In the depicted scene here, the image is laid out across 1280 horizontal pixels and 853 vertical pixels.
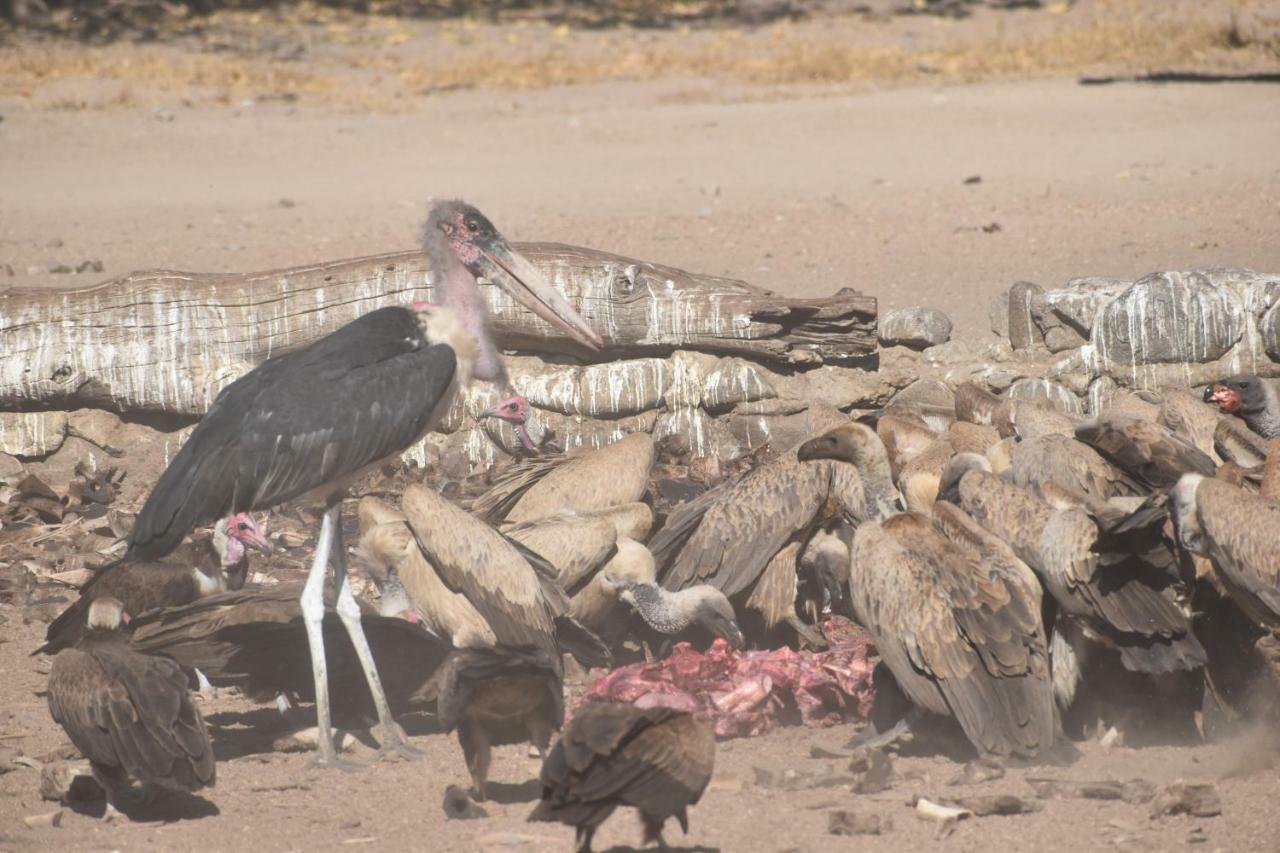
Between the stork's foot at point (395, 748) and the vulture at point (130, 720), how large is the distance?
73 centimetres

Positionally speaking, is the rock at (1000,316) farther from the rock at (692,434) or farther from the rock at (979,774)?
the rock at (979,774)

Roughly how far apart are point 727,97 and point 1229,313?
8323 mm

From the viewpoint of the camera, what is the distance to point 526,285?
613cm

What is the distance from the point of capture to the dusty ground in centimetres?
491

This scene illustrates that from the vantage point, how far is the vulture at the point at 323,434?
213 inches

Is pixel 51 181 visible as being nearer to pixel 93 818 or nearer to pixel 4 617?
pixel 4 617

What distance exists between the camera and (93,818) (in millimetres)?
5039

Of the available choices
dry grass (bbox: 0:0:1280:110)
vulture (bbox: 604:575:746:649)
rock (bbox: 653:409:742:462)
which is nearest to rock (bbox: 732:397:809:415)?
rock (bbox: 653:409:742:462)

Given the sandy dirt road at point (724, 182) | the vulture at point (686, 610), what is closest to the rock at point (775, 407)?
the sandy dirt road at point (724, 182)

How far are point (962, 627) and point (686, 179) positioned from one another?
808cm

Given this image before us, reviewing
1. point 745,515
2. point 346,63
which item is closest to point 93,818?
point 745,515

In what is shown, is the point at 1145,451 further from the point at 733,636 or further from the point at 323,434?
the point at 323,434

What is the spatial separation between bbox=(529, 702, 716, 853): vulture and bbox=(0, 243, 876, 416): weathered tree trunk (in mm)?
3842

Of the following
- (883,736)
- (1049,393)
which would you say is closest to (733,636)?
(883,736)
